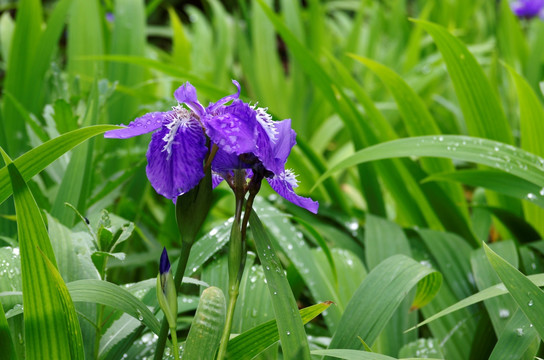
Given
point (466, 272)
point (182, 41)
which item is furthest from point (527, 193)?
point (182, 41)

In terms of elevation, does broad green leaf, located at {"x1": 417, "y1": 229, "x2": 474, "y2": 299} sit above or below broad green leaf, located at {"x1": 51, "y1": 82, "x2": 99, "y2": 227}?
below

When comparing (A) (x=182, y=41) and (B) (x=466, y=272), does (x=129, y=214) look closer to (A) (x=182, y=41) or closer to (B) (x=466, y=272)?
(B) (x=466, y=272)

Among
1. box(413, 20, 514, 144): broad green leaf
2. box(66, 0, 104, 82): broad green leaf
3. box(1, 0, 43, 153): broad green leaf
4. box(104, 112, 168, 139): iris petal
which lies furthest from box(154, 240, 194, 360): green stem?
box(66, 0, 104, 82): broad green leaf

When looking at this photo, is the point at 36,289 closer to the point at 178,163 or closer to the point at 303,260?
the point at 178,163

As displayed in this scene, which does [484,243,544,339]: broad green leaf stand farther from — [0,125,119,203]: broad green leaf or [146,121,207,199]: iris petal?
[0,125,119,203]: broad green leaf

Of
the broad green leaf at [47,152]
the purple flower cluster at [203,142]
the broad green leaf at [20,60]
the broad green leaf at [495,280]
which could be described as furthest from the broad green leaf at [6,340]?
the broad green leaf at [20,60]

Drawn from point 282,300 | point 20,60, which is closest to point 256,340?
point 282,300
